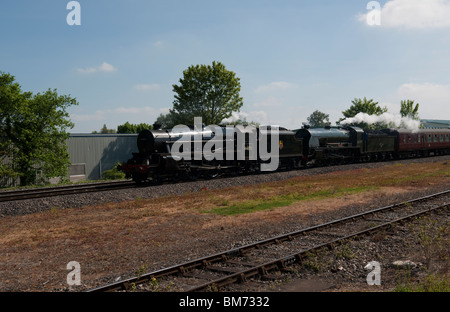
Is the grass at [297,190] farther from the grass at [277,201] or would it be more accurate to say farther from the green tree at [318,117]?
the green tree at [318,117]

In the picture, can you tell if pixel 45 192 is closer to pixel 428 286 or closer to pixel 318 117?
pixel 428 286

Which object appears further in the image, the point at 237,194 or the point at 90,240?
the point at 237,194

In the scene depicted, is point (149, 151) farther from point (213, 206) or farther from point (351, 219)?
point (351, 219)

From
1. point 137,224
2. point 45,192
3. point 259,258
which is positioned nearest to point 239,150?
point 45,192

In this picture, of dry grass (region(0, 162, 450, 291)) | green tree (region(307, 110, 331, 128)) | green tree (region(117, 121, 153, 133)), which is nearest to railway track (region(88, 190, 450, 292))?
dry grass (region(0, 162, 450, 291))

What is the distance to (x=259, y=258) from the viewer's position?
9.77 metres

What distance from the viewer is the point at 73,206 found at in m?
17.9

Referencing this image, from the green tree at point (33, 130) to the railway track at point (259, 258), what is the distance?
2604 centimetres

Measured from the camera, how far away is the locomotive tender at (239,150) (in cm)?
2327

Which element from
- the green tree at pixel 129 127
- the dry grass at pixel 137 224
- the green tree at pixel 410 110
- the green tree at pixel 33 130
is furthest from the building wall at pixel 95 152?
the green tree at pixel 410 110

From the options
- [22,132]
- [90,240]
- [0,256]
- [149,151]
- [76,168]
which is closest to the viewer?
[0,256]

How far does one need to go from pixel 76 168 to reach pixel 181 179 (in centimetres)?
1778
